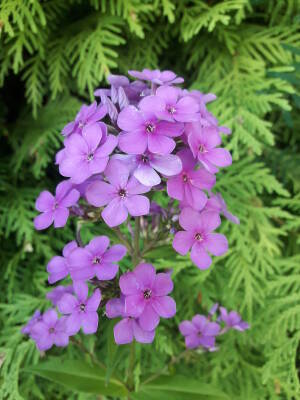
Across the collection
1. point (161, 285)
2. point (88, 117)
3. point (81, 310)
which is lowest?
point (81, 310)

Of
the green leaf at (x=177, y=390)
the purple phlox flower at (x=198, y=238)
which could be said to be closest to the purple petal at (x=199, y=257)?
the purple phlox flower at (x=198, y=238)

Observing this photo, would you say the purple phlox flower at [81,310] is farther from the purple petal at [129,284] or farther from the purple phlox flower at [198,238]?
the purple phlox flower at [198,238]

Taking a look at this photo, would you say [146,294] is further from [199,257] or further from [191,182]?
[191,182]

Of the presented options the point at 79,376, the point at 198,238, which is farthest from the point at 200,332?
the point at 198,238

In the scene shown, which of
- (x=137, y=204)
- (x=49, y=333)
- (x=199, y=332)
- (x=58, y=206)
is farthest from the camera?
(x=199, y=332)

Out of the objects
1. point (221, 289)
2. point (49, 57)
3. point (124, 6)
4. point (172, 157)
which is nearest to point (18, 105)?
point (49, 57)

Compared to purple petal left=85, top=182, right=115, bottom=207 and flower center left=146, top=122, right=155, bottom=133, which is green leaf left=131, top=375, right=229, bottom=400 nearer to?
purple petal left=85, top=182, right=115, bottom=207
